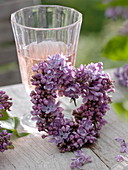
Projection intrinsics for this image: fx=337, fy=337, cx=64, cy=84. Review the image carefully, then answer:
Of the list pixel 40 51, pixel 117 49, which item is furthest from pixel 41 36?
pixel 117 49

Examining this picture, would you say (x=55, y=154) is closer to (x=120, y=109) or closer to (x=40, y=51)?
(x=40, y=51)

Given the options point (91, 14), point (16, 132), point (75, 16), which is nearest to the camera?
point (16, 132)

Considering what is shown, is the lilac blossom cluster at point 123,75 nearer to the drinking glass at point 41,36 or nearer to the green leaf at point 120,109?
the drinking glass at point 41,36

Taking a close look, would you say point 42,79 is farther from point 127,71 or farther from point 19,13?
point 127,71

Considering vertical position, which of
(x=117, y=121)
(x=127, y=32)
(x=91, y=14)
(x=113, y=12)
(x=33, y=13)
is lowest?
(x=91, y=14)

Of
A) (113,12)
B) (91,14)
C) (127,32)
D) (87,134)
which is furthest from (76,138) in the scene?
(91,14)

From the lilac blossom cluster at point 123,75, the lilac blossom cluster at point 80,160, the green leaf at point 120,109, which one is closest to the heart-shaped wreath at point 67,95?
the lilac blossom cluster at point 80,160
